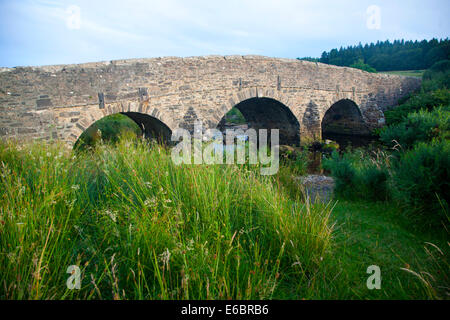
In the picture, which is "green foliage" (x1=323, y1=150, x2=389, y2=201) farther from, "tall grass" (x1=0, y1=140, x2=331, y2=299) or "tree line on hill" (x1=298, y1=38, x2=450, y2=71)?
"tree line on hill" (x1=298, y1=38, x2=450, y2=71)

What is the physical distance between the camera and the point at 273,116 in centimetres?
1742

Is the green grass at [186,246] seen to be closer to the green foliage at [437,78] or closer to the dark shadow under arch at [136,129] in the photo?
the dark shadow under arch at [136,129]

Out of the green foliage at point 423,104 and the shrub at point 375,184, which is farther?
the green foliage at point 423,104

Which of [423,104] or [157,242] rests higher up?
[423,104]

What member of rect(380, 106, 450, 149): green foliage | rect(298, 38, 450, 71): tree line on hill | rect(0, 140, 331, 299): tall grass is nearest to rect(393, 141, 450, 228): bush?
rect(380, 106, 450, 149): green foliage

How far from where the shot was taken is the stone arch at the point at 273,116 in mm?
16073

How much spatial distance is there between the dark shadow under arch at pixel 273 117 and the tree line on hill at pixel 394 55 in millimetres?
26860

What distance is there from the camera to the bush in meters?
4.34

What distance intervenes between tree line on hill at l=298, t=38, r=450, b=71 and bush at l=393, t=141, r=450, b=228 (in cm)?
3610

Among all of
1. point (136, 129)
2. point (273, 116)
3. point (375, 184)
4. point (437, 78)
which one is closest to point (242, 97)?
point (273, 116)

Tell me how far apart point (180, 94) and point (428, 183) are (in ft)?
28.2

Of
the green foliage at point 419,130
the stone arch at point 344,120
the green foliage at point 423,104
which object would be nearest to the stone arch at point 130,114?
the green foliage at point 419,130

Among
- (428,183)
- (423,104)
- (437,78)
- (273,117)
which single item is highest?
(437,78)

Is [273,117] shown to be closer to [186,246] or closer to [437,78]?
[437,78]
